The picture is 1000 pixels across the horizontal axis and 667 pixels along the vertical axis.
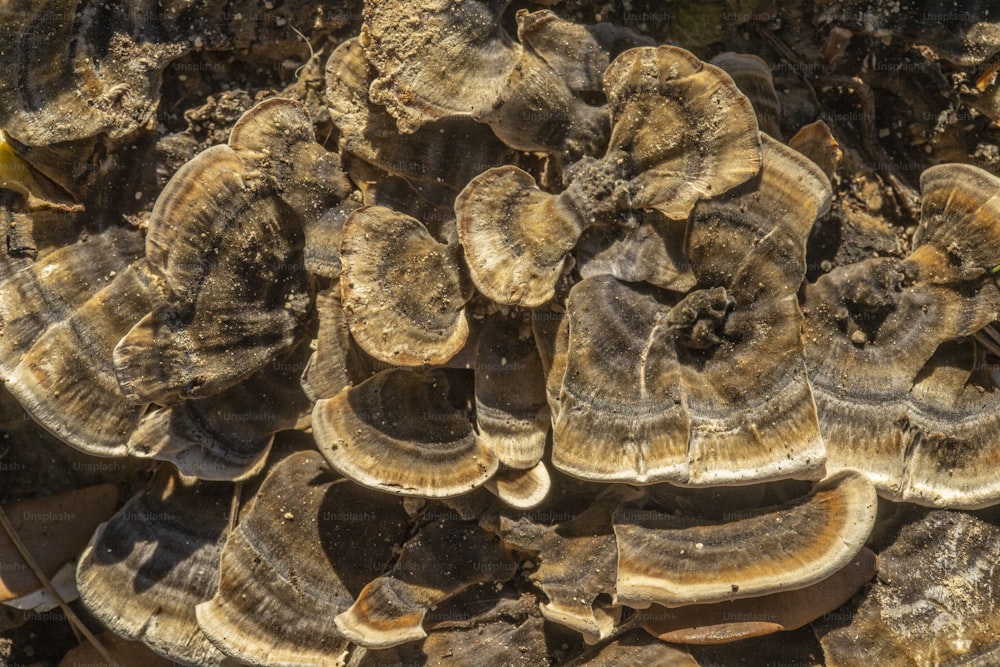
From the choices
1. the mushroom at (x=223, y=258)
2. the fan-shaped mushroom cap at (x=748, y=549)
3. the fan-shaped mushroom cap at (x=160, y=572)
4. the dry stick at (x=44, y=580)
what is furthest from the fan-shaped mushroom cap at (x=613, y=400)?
the dry stick at (x=44, y=580)

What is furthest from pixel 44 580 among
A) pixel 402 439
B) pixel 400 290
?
pixel 400 290

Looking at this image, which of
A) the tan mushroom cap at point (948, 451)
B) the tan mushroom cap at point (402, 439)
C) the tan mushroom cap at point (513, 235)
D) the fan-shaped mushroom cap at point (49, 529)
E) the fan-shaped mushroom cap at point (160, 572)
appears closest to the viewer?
the tan mushroom cap at point (513, 235)

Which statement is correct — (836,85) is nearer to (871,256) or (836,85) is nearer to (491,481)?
(871,256)

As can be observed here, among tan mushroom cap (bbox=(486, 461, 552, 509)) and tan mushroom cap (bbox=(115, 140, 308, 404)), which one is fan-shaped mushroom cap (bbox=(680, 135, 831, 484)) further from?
tan mushroom cap (bbox=(115, 140, 308, 404))

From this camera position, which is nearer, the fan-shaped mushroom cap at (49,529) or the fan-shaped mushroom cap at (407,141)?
the fan-shaped mushroom cap at (407,141)

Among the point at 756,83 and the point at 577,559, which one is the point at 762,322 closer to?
the point at 756,83

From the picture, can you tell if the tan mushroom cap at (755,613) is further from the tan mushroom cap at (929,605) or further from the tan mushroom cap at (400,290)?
the tan mushroom cap at (400,290)

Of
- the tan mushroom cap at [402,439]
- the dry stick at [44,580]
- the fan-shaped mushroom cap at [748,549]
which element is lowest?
the dry stick at [44,580]

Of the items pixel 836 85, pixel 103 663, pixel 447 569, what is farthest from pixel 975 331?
pixel 103 663
